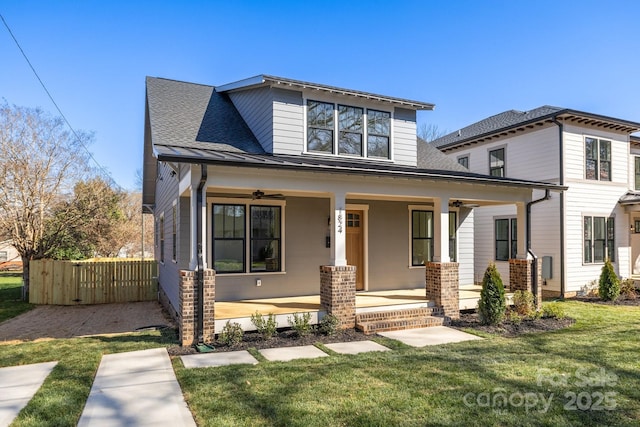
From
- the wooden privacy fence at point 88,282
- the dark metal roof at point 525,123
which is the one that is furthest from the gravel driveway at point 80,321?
the dark metal roof at point 525,123

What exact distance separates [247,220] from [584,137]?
11438 millimetres

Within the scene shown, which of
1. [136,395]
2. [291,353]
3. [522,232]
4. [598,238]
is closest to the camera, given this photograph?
[136,395]

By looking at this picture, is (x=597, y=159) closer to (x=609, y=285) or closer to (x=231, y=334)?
(x=609, y=285)

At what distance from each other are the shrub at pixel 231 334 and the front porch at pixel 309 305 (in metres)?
0.09

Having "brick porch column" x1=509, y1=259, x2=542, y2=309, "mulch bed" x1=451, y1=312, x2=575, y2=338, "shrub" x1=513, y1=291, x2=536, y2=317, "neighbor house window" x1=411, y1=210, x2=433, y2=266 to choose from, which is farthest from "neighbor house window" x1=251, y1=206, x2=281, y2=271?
"brick porch column" x1=509, y1=259, x2=542, y2=309

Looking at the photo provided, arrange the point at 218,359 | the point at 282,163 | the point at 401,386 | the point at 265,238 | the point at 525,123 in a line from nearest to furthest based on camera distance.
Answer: the point at 401,386 < the point at 218,359 < the point at 282,163 < the point at 265,238 < the point at 525,123

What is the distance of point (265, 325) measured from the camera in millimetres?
7238

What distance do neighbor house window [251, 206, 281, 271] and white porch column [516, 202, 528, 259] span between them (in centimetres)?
605

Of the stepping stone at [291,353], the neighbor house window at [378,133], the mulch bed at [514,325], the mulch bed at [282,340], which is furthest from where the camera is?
the neighbor house window at [378,133]

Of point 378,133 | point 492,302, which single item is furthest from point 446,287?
point 378,133

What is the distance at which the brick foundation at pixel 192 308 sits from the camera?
21.9 feet

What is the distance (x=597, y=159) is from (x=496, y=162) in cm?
315

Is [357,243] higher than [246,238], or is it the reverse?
[246,238]

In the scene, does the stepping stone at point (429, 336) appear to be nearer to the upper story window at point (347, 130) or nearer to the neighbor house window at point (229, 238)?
the neighbor house window at point (229, 238)
